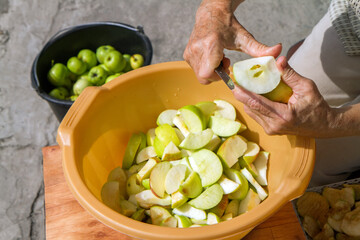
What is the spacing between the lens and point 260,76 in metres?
0.80

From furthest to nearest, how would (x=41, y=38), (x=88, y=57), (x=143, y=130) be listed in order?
(x=41, y=38), (x=88, y=57), (x=143, y=130)

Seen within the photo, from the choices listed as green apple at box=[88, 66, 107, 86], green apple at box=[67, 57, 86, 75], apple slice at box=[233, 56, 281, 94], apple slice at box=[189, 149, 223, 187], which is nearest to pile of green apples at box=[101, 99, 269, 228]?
apple slice at box=[189, 149, 223, 187]

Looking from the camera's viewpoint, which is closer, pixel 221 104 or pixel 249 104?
pixel 249 104

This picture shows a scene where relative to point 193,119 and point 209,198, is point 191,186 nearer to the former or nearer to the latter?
point 209,198

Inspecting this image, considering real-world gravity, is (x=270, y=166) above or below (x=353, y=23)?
below

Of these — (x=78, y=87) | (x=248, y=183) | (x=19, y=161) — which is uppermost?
(x=248, y=183)

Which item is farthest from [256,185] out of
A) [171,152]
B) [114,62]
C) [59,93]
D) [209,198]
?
[59,93]

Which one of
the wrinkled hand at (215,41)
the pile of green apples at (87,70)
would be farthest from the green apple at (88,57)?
the wrinkled hand at (215,41)

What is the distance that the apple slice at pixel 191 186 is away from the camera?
2.91 feet

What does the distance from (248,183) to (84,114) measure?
20.3 inches

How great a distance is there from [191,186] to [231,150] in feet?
0.55

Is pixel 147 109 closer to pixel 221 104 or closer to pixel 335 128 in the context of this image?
pixel 221 104

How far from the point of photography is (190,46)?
40.8 inches

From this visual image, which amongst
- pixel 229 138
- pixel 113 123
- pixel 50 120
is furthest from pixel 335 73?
pixel 50 120
